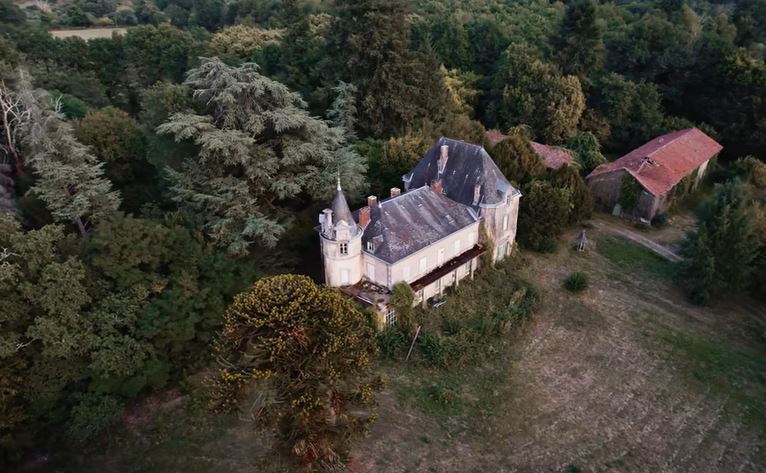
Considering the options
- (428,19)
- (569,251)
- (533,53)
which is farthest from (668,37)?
(569,251)

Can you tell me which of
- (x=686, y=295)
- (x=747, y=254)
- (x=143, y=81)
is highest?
(x=143, y=81)

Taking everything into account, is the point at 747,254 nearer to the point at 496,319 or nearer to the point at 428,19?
the point at 496,319

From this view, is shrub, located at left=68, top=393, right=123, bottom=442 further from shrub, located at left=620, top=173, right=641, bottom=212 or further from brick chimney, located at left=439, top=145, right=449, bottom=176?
shrub, located at left=620, top=173, right=641, bottom=212

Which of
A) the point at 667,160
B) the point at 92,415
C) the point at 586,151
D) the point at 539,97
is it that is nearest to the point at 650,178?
the point at 667,160

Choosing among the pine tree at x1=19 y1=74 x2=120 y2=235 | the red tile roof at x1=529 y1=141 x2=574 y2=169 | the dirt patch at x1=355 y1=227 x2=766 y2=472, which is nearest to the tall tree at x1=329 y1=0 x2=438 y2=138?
the red tile roof at x1=529 y1=141 x2=574 y2=169

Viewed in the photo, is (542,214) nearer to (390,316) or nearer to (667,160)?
(390,316)

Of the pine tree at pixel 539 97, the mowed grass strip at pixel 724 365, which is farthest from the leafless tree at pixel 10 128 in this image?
the pine tree at pixel 539 97
